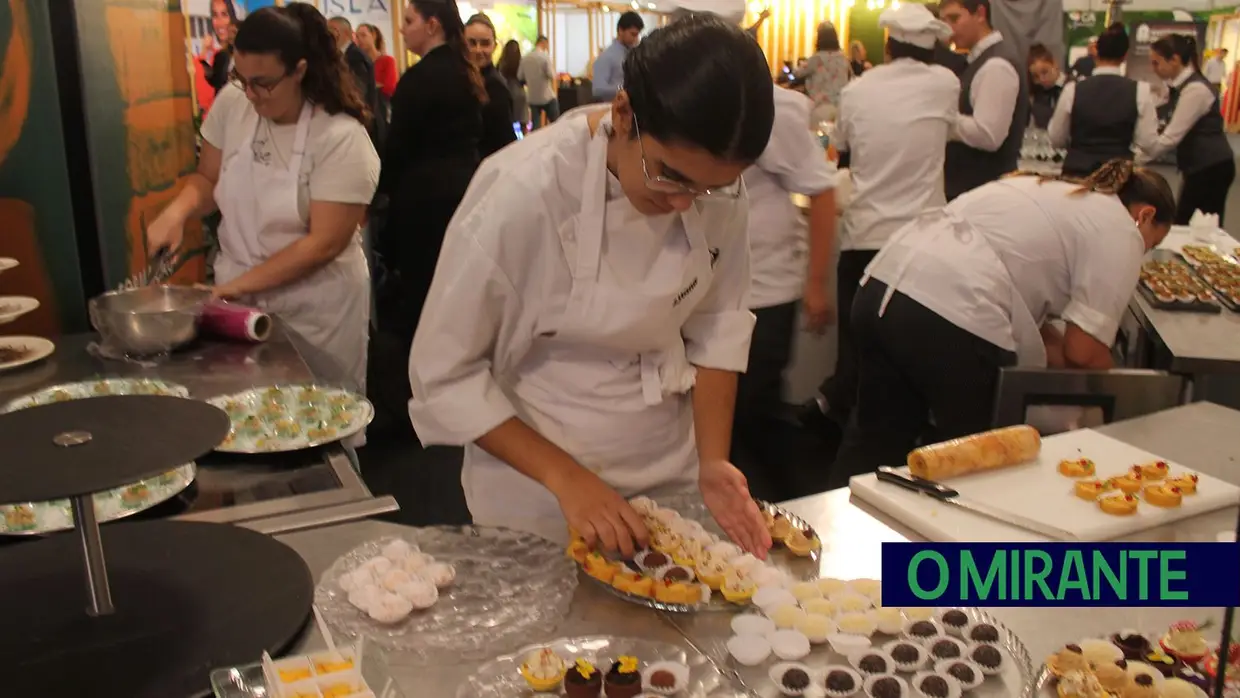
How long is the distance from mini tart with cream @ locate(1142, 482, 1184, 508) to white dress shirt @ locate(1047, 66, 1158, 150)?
4164 millimetres

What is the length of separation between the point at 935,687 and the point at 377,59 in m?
6.40

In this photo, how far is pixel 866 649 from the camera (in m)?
1.09

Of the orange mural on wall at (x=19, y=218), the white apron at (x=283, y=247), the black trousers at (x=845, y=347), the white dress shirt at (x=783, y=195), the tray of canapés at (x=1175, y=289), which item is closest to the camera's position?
the orange mural on wall at (x=19, y=218)

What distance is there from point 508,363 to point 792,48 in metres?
12.0

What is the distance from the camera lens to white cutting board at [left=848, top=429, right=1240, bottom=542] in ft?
4.74

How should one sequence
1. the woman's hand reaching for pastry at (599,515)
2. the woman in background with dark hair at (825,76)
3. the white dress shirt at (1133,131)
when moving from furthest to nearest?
the woman in background with dark hair at (825,76) → the white dress shirt at (1133,131) → the woman's hand reaching for pastry at (599,515)

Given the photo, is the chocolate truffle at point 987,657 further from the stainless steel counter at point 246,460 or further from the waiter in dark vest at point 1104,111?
the waiter in dark vest at point 1104,111

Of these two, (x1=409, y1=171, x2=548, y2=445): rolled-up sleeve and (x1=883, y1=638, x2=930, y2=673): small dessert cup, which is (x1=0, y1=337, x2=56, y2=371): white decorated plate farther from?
(x1=883, y1=638, x2=930, y2=673): small dessert cup

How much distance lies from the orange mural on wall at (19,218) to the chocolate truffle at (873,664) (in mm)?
2127

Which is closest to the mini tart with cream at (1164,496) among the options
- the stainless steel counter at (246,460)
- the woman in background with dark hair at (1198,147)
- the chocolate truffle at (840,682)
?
→ the chocolate truffle at (840,682)

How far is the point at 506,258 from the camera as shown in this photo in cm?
129

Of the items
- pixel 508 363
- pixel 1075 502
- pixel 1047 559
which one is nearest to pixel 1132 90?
pixel 1075 502

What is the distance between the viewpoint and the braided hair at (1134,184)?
2477mm

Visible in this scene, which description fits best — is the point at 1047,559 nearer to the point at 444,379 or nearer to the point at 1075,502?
the point at 444,379
